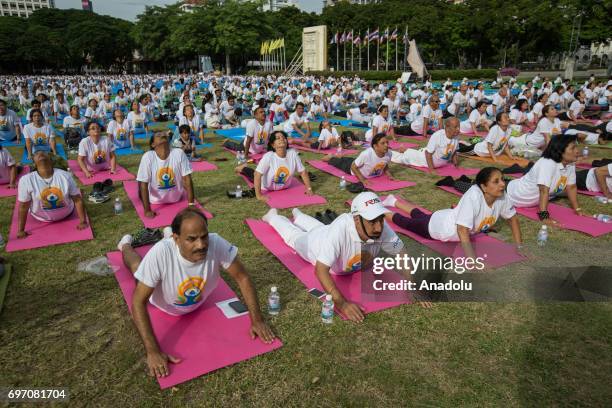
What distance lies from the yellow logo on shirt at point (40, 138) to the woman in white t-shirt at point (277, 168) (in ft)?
20.3

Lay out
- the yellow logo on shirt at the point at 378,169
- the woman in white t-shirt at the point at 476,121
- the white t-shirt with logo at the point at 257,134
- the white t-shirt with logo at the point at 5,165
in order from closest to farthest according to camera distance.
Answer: the white t-shirt with logo at the point at 5,165 < the yellow logo on shirt at the point at 378,169 < the white t-shirt with logo at the point at 257,134 < the woman in white t-shirt at the point at 476,121

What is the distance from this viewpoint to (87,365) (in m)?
3.17

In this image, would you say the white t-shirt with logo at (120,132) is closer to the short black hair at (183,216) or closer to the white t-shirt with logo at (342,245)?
the white t-shirt with logo at (342,245)

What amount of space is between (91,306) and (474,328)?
3749 millimetres

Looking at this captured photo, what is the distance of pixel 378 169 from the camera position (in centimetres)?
805

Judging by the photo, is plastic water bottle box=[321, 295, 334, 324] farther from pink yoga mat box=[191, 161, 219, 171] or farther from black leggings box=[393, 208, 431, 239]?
pink yoga mat box=[191, 161, 219, 171]

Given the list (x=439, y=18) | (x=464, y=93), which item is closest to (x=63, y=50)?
(x=439, y=18)

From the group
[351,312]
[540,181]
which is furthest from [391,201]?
[351,312]

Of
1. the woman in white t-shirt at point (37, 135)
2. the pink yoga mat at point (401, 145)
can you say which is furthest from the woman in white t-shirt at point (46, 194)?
the pink yoga mat at point (401, 145)

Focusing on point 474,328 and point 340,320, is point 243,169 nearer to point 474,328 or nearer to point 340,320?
point 340,320

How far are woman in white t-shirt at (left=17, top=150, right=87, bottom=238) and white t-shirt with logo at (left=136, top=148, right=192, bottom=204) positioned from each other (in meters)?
0.96

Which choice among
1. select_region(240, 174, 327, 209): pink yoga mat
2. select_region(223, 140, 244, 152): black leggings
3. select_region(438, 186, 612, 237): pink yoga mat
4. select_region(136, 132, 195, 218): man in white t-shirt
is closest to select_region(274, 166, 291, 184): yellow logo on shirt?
select_region(240, 174, 327, 209): pink yoga mat

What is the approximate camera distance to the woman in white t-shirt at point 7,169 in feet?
24.6

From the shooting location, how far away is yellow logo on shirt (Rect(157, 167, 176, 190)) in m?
6.42
